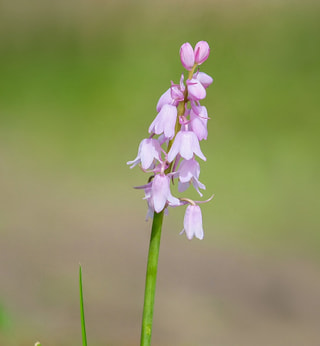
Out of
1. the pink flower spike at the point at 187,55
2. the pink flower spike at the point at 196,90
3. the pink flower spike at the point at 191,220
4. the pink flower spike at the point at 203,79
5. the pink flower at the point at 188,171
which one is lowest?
the pink flower spike at the point at 191,220

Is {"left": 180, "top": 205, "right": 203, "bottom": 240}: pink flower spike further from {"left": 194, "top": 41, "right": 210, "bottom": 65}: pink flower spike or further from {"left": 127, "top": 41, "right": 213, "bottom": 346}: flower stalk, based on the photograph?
{"left": 194, "top": 41, "right": 210, "bottom": 65}: pink flower spike

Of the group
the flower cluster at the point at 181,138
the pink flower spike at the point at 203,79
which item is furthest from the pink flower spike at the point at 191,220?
the pink flower spike at the point at 203,79

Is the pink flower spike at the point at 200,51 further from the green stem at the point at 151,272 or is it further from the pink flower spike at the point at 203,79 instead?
the green stem at the point at 151,272

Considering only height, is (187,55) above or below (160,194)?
above

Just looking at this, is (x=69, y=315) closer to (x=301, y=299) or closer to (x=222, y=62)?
(x=301, y=299)

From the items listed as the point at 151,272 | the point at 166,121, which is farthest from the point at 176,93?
the point at 151,272

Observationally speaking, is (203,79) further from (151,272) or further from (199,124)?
(151,272)

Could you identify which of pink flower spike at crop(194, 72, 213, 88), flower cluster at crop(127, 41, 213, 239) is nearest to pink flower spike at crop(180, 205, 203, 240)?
flower cluster at crop(127, 41, 213, 239)

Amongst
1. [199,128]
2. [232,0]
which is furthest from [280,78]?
[199,128]
